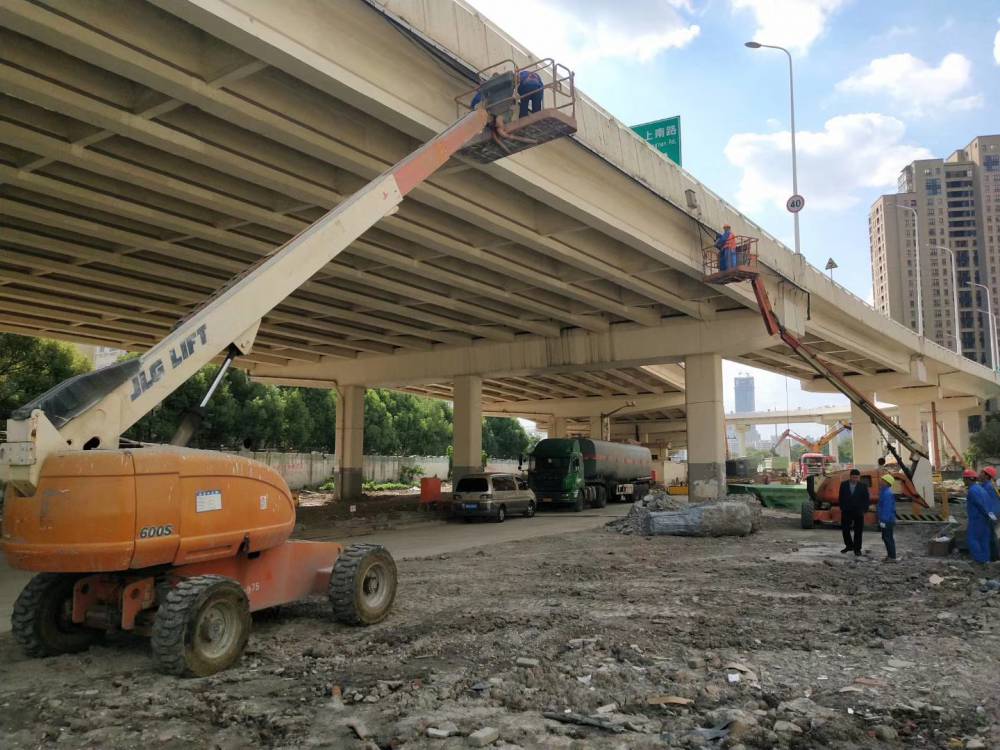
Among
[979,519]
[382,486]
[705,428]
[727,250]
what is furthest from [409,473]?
[979,519]

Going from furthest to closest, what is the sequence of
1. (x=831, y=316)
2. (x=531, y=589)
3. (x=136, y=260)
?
(x=831, y=316), (x=136, y=260), (x=531, y=589)

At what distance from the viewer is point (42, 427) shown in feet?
19.9

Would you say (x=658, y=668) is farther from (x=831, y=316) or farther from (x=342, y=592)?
(x=831, y=316)

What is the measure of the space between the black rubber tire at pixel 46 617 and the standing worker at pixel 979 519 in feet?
41.4

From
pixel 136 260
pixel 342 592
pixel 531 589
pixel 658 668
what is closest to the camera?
pixel 658 668

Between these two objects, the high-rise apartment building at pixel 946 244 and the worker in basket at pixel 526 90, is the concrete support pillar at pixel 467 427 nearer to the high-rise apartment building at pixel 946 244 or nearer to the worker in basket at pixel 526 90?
the worker in basket at pixel 526 90

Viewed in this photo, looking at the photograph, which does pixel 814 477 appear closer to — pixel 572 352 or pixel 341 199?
pixel 572 352

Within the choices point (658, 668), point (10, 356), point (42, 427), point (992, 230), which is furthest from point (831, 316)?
point (992, 230)

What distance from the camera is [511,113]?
1301 cm

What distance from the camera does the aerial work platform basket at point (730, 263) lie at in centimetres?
2072

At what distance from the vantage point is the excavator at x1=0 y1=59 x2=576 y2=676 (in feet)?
20.0

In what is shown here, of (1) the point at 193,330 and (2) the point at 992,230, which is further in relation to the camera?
(2) the point at 992,230

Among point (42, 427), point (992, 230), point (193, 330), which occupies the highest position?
point (992, 230)

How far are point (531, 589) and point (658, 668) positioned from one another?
489 centimetres
